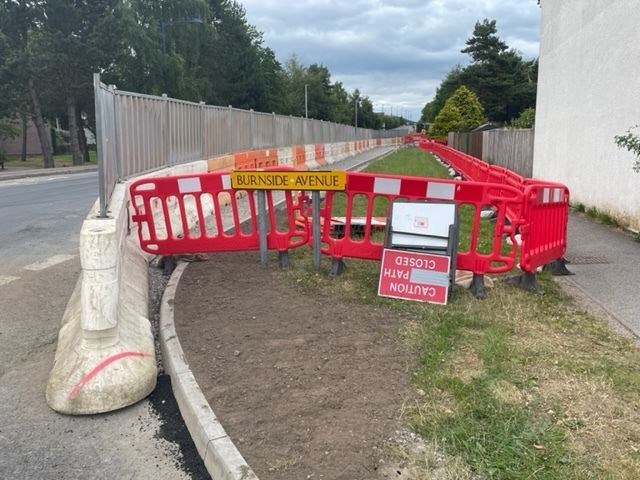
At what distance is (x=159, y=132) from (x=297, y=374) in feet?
22.1

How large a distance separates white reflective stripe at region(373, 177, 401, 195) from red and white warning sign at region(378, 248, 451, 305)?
68 cm

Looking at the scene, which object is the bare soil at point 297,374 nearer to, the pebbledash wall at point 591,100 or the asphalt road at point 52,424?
the asphalt road at point 52,424

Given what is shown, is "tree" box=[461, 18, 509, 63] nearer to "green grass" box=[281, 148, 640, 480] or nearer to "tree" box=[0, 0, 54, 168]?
"tree" box=[0, 0, 54, 168]

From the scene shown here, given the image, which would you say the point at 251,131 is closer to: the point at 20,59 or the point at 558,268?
the point at 558,268

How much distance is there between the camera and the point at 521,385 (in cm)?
384

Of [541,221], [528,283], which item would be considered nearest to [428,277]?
[528,283]

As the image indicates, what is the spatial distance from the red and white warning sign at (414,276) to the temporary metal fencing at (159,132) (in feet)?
9.13

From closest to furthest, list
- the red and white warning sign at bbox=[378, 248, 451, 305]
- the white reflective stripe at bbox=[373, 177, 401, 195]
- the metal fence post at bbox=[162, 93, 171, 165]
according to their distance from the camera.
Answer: the red and white warning sign at bbox=[378, 248, 451, 305] → the white reflective stripe at bbox=[373, 177, 401, 195] → the metal fence post at bbox=[162, 93, 171, 165]

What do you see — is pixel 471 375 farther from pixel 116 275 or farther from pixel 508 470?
pixel 116 275

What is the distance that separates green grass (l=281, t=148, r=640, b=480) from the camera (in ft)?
9.89

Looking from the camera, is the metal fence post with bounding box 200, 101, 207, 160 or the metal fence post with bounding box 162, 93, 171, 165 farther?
the metal fence post with bounding box 200, 101, 207, 160

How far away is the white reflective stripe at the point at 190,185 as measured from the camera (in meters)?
6.66

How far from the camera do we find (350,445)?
3.17 m

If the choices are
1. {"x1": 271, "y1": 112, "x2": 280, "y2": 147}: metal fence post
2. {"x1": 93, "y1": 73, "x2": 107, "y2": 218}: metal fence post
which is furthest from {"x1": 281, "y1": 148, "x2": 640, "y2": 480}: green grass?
{"x1": 271, "y1": 112, "x2": 280, "y2": 147}: metal fence post
